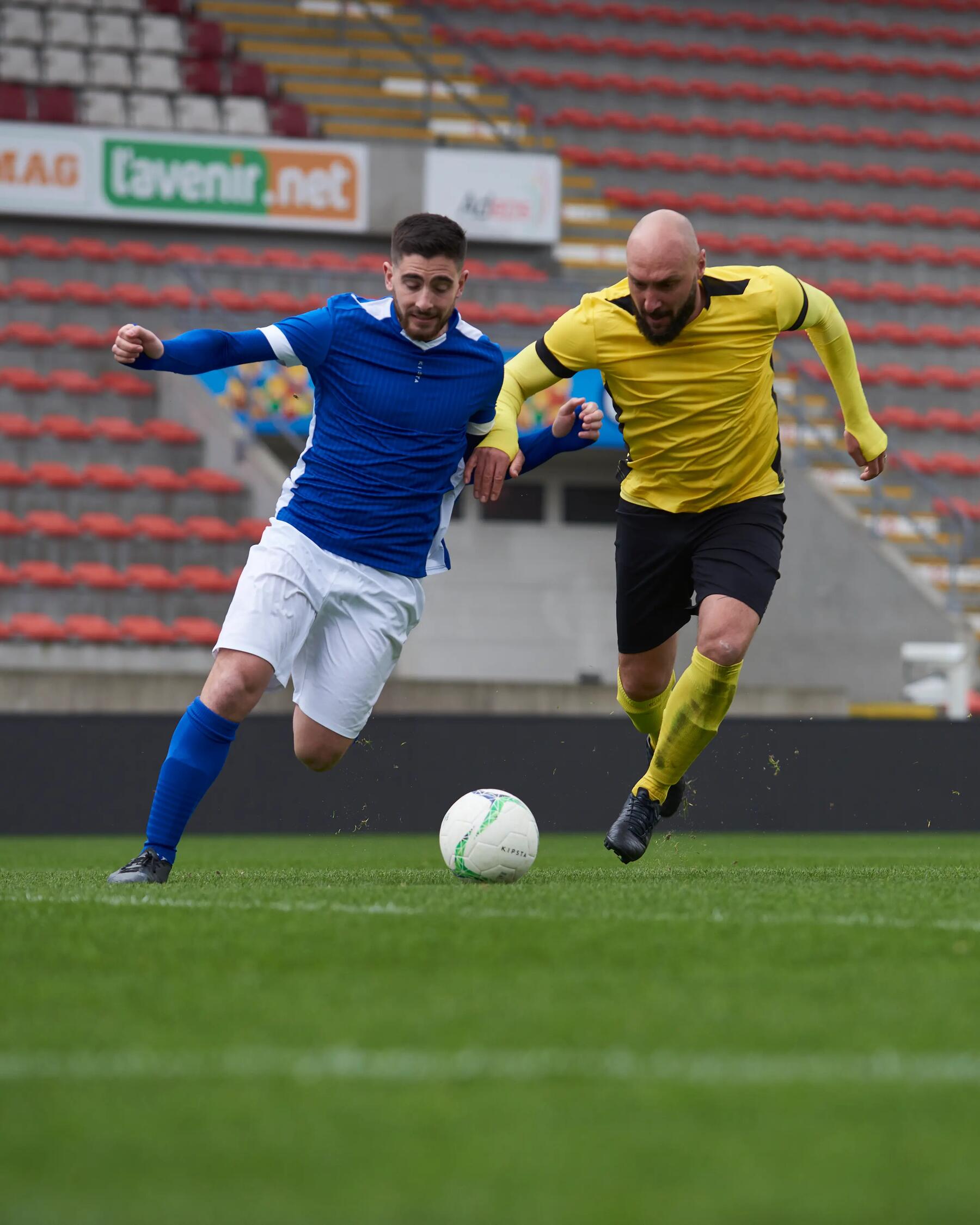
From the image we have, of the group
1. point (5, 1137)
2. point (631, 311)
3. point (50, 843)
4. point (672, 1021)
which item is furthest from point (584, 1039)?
point (50, 843)

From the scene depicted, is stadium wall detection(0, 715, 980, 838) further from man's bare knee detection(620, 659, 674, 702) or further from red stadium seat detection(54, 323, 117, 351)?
red stadium seat detection(54, 323, 117, 351)

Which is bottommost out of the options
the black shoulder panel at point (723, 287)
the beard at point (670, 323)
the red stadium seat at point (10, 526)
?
the red stadium seat at point (10, 526)

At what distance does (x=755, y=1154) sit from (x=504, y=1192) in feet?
1.11

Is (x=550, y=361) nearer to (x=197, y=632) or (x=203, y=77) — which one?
(x=197, y=632)

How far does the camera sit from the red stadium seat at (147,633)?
42.8ft

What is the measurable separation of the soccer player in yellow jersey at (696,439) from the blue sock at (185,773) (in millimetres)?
1129

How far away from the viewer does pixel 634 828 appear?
5.64 metres

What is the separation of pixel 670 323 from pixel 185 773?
6.81ft

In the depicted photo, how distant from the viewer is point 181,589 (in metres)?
13.5

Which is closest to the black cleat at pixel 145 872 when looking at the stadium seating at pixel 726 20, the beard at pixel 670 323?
the beard at pixel 670 323

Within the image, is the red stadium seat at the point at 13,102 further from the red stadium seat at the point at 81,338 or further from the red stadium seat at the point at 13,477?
the red stadium seat at the point at 13,477

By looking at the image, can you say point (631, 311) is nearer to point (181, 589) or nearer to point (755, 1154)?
point (755, 1154)

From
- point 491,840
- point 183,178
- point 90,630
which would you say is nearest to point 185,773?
point 491,840

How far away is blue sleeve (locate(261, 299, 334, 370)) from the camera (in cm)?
532
